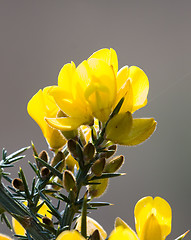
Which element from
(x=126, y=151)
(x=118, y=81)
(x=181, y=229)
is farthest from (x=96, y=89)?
(x=126, y=151)

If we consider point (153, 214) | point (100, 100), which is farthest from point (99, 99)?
point (153, 214)

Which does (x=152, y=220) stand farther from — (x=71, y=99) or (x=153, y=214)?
(x=71, y=99)

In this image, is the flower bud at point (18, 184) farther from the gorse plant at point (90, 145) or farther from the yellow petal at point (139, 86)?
the yellow petal at point (139, 86)

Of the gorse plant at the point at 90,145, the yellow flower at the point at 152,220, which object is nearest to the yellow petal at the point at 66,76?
the gorse plant at the point at 90,145

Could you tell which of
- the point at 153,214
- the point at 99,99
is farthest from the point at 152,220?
the point at 99,99

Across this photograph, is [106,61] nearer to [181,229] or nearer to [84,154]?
[84,154]

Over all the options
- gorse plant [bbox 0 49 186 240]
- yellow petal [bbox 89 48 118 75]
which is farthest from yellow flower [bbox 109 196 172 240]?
yellow petal [bbox 89 48 118 75]

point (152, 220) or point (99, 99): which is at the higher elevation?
point (99, 99)
